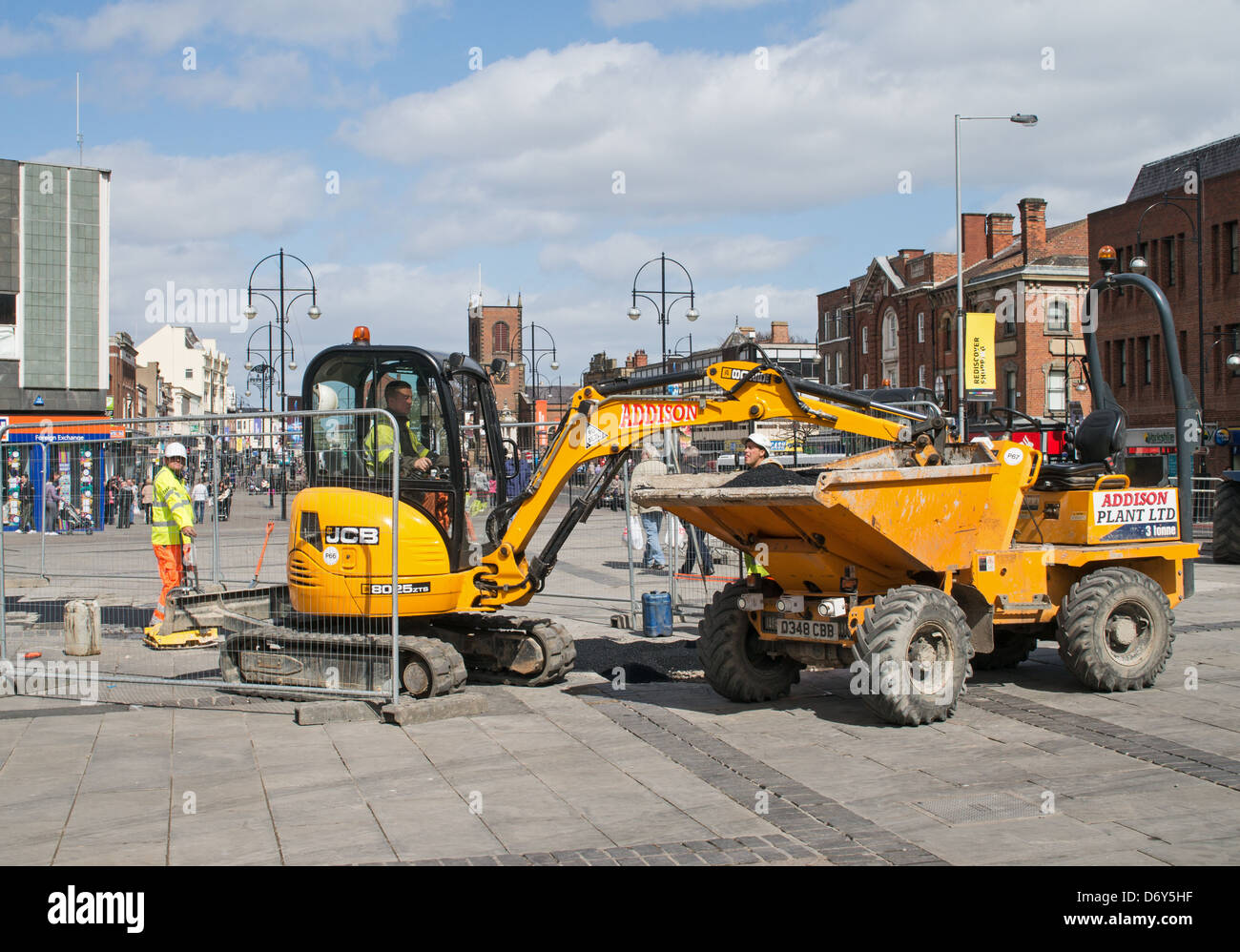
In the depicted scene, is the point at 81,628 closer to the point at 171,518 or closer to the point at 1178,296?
the point at 171,518

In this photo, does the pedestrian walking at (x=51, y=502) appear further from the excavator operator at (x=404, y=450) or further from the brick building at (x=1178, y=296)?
the brick building at (x=1178, y=296)

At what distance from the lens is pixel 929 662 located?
820cm

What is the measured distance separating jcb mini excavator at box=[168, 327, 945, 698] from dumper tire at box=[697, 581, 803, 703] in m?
1.33

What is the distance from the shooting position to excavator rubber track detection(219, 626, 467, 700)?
29.0ft

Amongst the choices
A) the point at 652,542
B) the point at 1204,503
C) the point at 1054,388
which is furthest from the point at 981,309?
the point at 652,542

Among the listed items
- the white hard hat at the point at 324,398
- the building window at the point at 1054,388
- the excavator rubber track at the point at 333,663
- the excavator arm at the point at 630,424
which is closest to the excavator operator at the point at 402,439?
the white hard hat at the point at 324,398

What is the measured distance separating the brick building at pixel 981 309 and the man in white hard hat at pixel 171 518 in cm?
3844

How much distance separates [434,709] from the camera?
8.52 metres

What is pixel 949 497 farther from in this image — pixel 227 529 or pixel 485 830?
pixel 227 529

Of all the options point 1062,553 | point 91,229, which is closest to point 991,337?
point 1062,553

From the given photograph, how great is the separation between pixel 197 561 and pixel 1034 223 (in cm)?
5400

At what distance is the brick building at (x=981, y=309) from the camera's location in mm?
53844

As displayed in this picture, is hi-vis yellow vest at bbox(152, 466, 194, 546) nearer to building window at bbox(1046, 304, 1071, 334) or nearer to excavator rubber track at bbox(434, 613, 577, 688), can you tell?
excavator rubber track at bbox(434, 613, 577, 688)

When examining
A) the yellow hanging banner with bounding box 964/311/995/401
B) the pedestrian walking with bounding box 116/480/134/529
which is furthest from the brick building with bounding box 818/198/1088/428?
the pedestrian walking with bounding box 116/480/134/529
